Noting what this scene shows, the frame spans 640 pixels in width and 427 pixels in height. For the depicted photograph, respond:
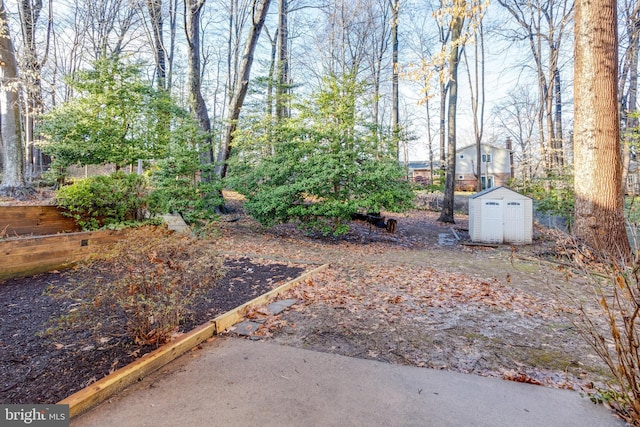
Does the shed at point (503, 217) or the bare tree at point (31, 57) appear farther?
the bare tree at point (31, 57)

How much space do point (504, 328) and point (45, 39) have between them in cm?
1888

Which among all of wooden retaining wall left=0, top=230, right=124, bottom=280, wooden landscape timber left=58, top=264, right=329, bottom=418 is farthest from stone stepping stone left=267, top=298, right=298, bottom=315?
wooden retaining wall left=0, top=230, right=124, bottom=280

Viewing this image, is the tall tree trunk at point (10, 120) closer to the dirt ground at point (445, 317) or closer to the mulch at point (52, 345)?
the mulch at point (52, 345)

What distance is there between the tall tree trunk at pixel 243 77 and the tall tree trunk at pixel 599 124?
7850 mm

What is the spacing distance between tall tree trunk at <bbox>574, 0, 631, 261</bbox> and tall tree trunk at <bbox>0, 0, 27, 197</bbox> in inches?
480

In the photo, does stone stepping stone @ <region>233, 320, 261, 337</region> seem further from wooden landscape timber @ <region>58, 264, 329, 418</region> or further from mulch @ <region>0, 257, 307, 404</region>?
mulch @ <region>0, 257, 307, 404</region>

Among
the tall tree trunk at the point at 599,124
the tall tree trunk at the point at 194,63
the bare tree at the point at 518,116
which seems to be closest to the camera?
the tall tree trunk at the point at 599,124

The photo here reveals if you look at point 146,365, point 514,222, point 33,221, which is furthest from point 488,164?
point 146,365

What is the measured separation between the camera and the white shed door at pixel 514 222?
1006cm

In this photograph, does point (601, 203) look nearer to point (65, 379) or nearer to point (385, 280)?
point (385, 280)

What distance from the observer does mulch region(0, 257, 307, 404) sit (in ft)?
7.36

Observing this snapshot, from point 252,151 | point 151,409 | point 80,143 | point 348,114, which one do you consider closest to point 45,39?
point 80,143

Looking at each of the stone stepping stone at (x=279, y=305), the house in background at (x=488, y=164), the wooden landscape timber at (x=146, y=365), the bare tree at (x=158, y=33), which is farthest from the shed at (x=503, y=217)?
the house in background at (x=488, y=164)

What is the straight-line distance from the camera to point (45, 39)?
13984 millimetres
